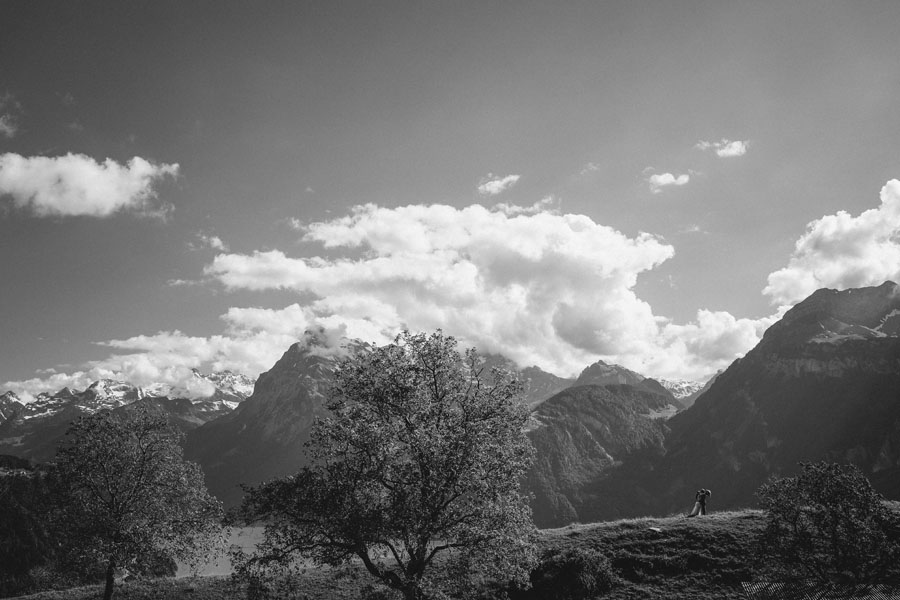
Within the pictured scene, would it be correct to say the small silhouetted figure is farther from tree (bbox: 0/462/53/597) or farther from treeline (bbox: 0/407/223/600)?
tree (bbox: 0/462/53/597)

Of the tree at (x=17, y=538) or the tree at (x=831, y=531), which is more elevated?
the tree at (x=831, y=531)

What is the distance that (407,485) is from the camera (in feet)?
76.9

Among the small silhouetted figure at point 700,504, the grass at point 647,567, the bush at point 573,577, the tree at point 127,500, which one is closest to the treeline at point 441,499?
the bush at point 573,577

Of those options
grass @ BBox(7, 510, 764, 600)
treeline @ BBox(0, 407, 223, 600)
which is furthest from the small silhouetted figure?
treeline @ BBox(0, 407, 223, 600)

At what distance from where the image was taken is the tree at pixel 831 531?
81.5 feet

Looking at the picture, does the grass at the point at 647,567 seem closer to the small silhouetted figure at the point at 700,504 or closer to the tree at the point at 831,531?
the small silhouetted figure at the point at 700,504

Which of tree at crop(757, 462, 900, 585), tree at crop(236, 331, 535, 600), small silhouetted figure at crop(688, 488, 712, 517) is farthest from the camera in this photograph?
small silhouetted figure at crop(688, 488, 712, 517)

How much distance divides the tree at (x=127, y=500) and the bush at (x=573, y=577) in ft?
74.5

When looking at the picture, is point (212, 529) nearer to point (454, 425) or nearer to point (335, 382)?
point (335, 382)

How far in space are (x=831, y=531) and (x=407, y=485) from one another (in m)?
20.8

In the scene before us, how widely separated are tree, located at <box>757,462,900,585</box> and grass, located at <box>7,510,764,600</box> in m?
4.71

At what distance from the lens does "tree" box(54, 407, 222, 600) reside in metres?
33.9

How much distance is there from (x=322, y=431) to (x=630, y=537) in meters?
25.8

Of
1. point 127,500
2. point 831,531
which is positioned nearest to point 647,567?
point 831,531
